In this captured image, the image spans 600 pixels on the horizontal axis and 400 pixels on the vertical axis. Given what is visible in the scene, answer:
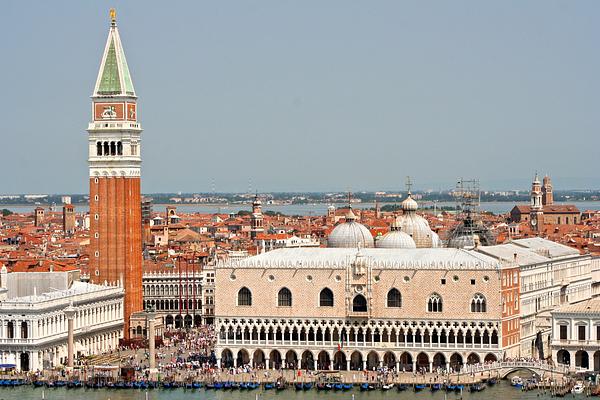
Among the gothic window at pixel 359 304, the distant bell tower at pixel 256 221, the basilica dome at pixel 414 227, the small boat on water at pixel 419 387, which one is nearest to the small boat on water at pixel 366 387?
the small boat on water at pixel 419 387

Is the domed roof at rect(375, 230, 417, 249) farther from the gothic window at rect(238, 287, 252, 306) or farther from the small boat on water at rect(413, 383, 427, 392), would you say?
the small boat on water at rect(413, 383, 427, 392)

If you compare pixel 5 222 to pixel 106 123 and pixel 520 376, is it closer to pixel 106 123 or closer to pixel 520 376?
pixel 106 123

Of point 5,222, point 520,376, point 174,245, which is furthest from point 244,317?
point 5,222

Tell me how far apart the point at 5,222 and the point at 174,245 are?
64.1 m

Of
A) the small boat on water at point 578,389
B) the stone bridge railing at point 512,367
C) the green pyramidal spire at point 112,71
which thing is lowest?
the small boat on water at point 578,389

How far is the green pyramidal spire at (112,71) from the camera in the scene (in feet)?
222

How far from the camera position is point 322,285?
194ft

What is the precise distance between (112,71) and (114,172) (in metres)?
3.90

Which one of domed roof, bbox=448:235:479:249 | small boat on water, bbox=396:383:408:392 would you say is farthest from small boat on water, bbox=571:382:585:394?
domed roof, bbox=448:235:479:249

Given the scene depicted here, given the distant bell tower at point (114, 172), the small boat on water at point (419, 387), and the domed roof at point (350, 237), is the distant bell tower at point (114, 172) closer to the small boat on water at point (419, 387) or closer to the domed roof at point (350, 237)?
the domed roof at point (350, 237)

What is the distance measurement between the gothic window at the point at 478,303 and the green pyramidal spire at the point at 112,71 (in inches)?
695

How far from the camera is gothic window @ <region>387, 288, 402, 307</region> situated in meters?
58.5

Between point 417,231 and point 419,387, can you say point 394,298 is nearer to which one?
point 419,387

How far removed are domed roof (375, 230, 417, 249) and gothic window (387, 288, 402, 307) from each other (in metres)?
5.77
